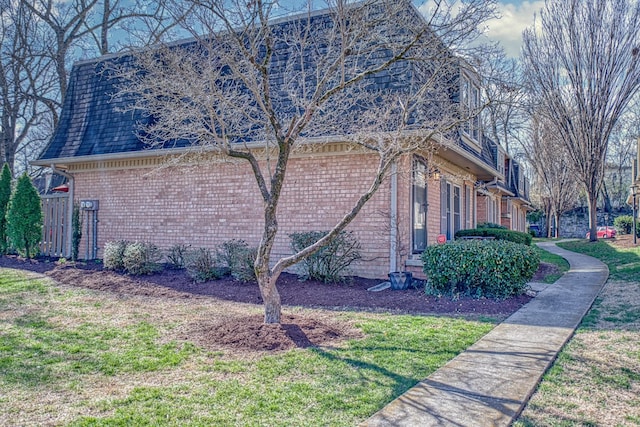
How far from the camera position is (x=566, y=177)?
113 ft

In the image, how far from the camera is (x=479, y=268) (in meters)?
8.60

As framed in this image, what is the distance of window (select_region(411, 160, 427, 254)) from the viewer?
1109 cm

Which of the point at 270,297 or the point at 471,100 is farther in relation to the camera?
the point at 471,100

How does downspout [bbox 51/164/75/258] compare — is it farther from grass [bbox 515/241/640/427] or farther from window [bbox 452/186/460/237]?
grass [bbox 515/241/640/427]

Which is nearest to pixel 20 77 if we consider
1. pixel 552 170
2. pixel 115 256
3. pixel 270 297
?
pixel 115 256

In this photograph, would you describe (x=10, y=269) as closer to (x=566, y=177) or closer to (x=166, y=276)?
(x=166, y=276)

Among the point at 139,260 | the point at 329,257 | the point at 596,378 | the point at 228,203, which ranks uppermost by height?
the point at 228,203

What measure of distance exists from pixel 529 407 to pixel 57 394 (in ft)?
12.6

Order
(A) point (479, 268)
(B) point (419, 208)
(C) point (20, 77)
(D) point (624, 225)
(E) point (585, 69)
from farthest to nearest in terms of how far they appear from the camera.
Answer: (D) point (624, 225) → (C) point (20, 77) → (E) point (585, 69) → (B) point (419, 208) → (A) point (479, 268)

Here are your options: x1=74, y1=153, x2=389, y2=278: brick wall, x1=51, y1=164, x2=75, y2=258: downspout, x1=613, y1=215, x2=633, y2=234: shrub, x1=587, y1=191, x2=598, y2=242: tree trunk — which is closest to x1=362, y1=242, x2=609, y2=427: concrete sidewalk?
x1=74, y1=153, x2=389, y2=278: brick wall

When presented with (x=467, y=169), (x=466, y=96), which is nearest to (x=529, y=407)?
(x=466, y=96)

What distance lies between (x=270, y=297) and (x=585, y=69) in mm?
17971

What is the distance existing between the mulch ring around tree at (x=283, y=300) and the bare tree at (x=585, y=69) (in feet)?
39.9

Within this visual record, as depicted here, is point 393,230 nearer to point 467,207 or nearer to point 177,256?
point 177,256
